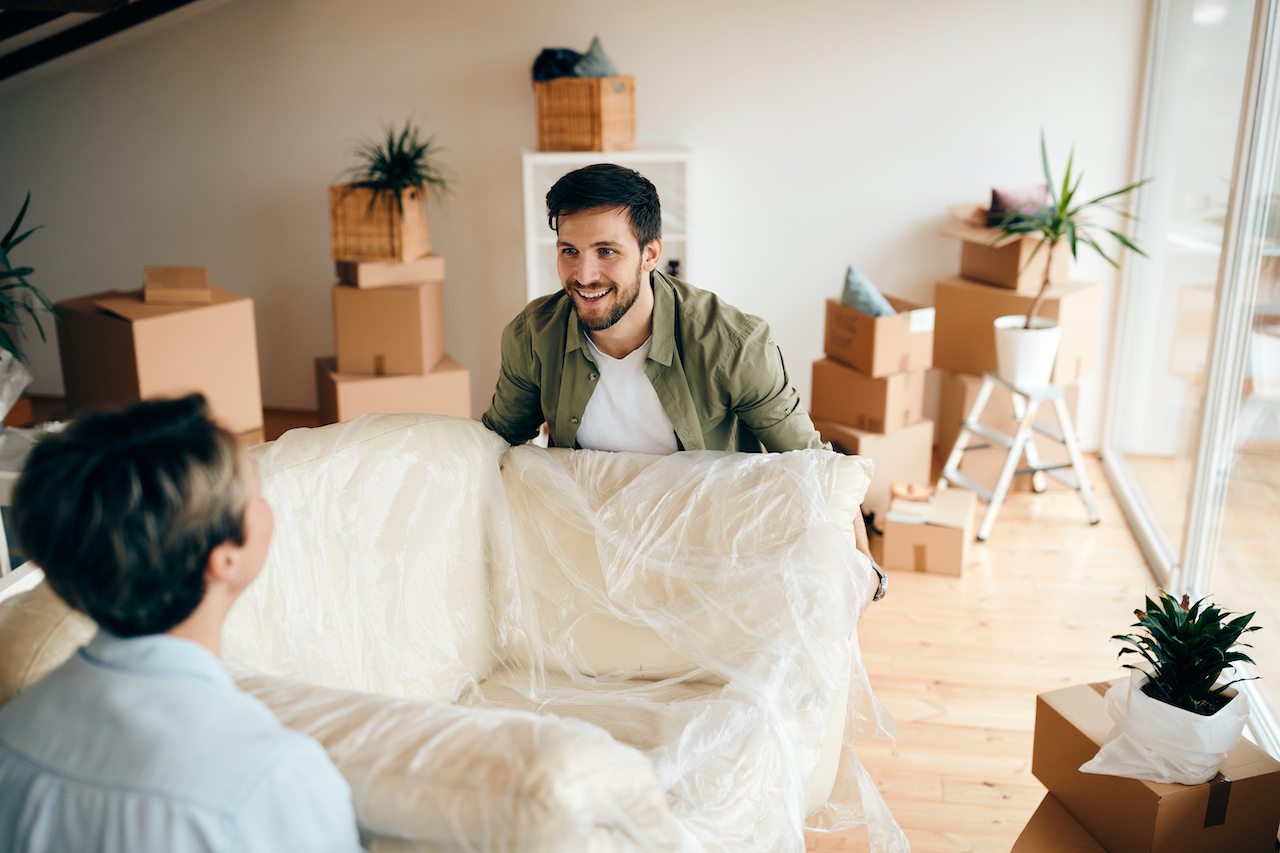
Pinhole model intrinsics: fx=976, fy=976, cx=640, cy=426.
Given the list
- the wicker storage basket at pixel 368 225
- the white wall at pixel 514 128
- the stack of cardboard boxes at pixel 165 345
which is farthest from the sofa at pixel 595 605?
the white wall at pixel 514 128

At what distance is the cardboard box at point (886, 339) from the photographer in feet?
9.98

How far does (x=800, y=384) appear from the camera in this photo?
4.02 metres

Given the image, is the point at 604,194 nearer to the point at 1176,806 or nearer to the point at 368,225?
the point at 1176,806

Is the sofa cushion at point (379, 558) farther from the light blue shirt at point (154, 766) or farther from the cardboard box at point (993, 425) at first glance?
the cardboard box at point (993, 425)

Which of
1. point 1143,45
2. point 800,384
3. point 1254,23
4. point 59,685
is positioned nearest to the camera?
point 59,685

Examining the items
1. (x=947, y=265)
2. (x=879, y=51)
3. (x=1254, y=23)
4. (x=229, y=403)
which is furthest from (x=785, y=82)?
(x=229, y=403)

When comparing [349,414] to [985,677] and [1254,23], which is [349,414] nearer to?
[985,677]

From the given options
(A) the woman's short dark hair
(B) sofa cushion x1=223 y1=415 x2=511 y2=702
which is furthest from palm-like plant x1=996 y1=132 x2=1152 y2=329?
(A) the woman's short dark hair

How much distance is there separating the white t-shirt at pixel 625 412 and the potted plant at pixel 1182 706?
2.84 ft

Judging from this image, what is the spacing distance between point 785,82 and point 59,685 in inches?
134

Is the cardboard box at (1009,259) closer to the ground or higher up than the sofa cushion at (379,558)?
Result: higher up

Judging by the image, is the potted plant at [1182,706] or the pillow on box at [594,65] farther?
the pillow on box at [594,65]

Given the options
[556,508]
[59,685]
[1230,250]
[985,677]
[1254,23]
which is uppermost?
[1254,23]

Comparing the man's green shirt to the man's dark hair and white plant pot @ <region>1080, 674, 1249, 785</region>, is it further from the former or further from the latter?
white plant pot @ <region>1080, 674, 1249, 785</region>
